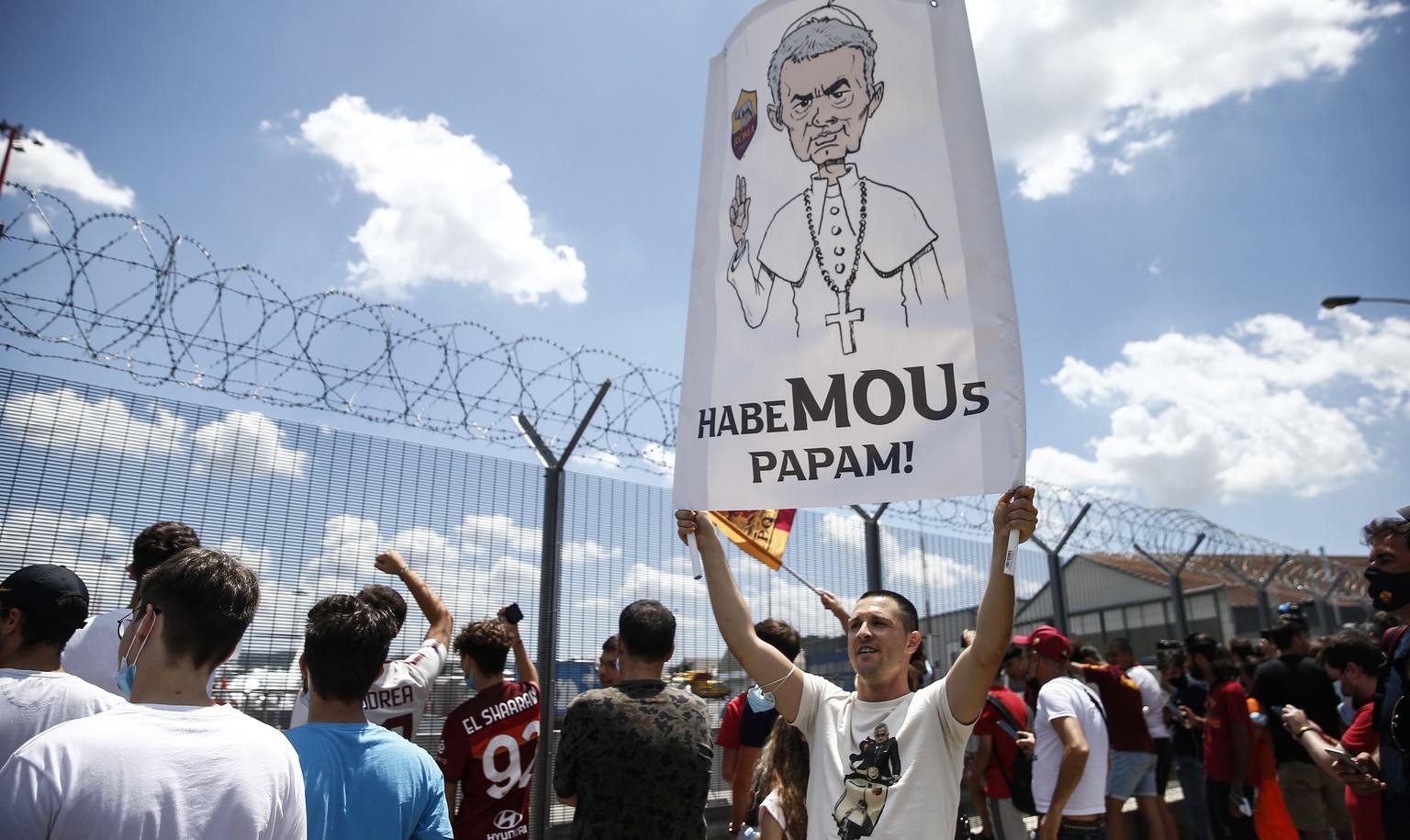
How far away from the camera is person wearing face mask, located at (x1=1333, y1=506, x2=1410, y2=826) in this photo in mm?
3420

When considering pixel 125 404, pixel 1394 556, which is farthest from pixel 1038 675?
pixel 125 404

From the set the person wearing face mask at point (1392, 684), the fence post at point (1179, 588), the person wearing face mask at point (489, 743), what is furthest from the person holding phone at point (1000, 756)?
the fence post at point (1179, 588)

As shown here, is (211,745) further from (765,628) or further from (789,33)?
(765,628)

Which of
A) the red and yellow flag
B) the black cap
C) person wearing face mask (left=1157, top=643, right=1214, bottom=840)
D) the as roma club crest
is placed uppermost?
the as roma club crest

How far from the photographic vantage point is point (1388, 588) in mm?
3512

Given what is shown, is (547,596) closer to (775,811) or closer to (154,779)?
(775,811)

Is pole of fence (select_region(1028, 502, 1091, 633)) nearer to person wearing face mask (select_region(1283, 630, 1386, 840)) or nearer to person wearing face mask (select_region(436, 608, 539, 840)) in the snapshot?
person wearing face mask (select_region(1283, 630, 1386, 840))

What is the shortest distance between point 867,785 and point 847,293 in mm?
1533

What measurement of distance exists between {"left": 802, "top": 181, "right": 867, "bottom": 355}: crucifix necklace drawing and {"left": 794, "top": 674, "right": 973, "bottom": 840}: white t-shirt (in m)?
1.12

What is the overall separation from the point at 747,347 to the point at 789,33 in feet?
3.94

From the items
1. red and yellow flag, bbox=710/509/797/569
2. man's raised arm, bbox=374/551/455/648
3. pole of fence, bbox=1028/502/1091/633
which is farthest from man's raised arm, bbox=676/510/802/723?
pole of fence, bbox=1028/502/1091/633

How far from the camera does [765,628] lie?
4.93 meters

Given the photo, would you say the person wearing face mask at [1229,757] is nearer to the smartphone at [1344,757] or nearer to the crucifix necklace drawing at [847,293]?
the smartphone at [1344,757]

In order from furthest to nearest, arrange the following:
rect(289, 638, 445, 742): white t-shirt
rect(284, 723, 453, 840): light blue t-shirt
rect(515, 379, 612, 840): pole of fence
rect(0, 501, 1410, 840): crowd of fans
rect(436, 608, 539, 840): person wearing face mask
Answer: rect(515, 379, 612, 840): pole of fence, rect(436, 608, 539, 840): person wearing face mask, rect(289, 638, 445, 742): white t-shirt, rect(284, 723, 453, 840): light blue t-shirt, rect(0, 501, 1410, 840): crowd of fans
